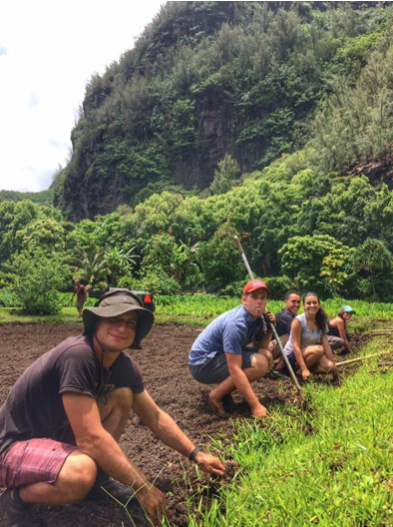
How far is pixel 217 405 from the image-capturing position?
4406 mm

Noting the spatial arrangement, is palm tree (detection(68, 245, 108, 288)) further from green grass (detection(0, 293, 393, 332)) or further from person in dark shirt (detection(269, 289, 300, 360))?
person in dark shirt (detection(269, 289, 300, 360))

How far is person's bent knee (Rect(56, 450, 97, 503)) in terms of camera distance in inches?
89.3

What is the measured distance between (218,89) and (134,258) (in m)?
36.1

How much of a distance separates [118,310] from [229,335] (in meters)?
1.96

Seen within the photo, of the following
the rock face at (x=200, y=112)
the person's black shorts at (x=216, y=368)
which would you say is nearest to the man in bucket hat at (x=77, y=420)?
the person's black shorts at (x=216, y=368)

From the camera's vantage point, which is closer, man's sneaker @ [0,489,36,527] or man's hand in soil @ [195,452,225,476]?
man's sneaker @ [0,489,36,527]

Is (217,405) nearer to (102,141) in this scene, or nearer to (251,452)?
(251,452)

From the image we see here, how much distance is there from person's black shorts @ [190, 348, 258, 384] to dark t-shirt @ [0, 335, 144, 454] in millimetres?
2047

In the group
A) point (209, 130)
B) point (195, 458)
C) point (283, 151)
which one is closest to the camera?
point (195, 458)

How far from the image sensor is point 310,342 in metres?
5.77

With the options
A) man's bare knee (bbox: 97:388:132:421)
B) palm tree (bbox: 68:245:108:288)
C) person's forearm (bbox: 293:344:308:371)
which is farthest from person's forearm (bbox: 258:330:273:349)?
palm tree (bbox: 68:245:108:288)

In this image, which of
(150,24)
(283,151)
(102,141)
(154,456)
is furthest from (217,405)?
(150,24)

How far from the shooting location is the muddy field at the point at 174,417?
2566 millimetres

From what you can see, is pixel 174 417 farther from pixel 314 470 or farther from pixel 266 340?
pixel 314 470
